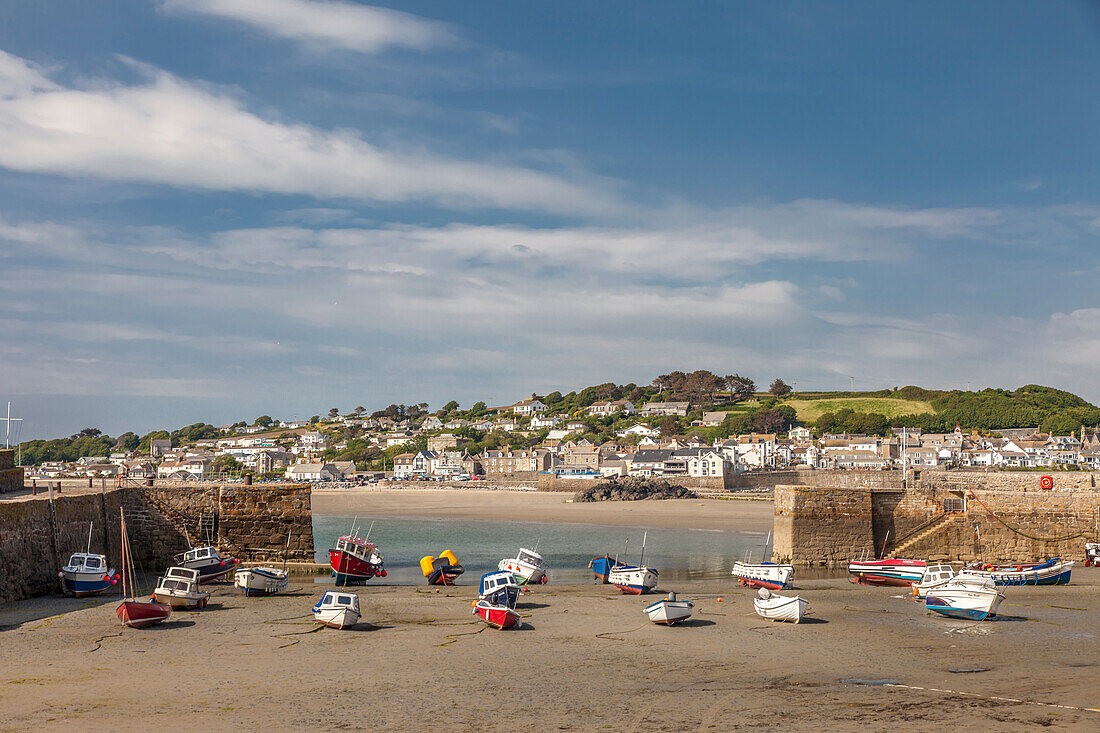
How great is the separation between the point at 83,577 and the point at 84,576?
34 millimetres

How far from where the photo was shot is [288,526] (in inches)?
1045

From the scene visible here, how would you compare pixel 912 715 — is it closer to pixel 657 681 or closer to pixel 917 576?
pixel 657 681

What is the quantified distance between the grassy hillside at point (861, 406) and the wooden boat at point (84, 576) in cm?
14247

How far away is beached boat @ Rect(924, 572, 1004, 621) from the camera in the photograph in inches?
725

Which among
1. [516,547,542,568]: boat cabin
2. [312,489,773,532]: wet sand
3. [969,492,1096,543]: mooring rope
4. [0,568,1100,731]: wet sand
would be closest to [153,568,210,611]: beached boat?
[0,568,1100,731]: wet sand

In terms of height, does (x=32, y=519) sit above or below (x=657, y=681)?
above

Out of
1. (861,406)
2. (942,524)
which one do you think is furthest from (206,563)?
(861,406)

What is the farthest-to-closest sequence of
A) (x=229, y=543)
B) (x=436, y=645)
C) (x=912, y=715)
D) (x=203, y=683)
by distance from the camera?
(x=229, y=543) < (x=436, y=645) < (x=203, y=683) < (x=912, y=715)

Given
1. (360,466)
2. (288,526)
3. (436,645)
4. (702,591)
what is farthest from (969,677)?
(360,466)

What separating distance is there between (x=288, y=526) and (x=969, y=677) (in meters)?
19.9

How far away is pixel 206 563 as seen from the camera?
2294cm

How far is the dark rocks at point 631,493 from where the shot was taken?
239 ft

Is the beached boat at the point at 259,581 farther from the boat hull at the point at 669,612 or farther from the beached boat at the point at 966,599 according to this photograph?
the beached boat at the point at 966,599

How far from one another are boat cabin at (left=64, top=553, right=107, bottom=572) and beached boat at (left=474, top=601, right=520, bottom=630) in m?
10.1
